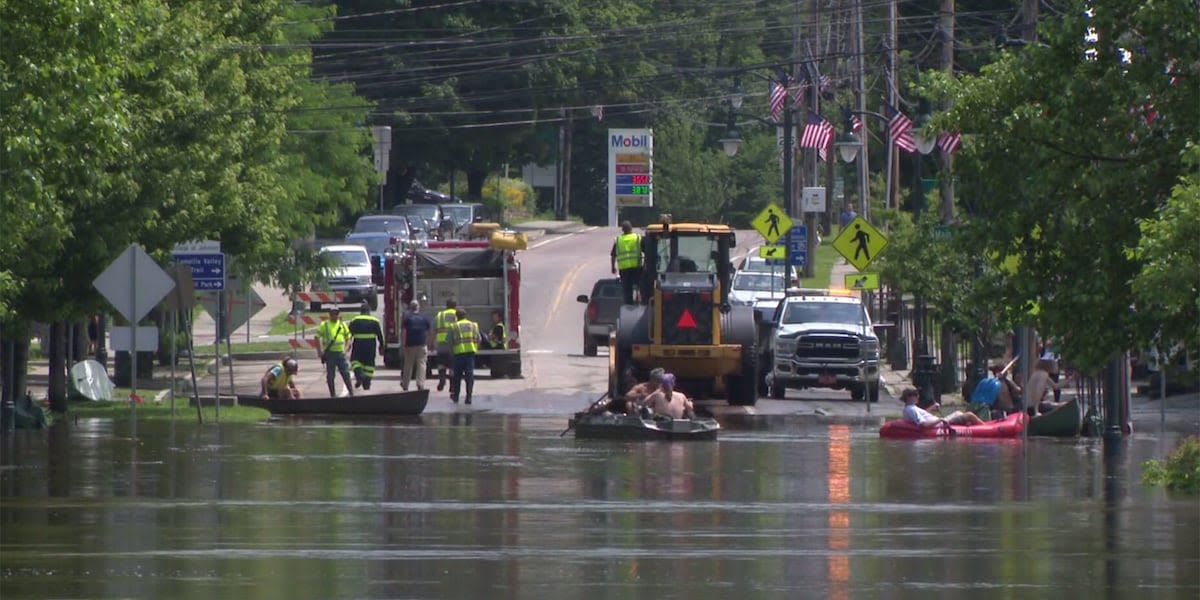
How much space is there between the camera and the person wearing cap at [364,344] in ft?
112

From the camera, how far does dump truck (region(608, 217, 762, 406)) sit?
3022 cm

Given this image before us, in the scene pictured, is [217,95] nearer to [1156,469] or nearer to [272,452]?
[272,452]

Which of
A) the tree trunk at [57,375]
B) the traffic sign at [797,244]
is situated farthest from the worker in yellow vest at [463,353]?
the traffic sign at [797,244]

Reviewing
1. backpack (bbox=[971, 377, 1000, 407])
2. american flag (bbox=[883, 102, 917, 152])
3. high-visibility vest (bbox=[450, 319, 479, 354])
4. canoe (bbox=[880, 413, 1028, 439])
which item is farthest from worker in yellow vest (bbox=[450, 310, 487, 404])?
american flag (bbox=[883, 102, 917, 152])

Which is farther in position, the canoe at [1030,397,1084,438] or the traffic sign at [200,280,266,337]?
the traffic sign at [200,280,266,337]

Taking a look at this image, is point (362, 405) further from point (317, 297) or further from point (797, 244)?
point (797, 244)

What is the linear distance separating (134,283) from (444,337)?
1101 centimetres

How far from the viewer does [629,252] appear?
32.0 m

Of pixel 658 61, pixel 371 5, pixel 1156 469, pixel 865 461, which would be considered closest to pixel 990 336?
pixel 865 461

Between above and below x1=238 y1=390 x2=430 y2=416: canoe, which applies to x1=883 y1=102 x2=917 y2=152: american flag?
above

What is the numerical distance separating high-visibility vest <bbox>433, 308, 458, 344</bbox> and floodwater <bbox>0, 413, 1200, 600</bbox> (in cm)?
772

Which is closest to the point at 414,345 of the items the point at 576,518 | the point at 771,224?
the point at 771,224

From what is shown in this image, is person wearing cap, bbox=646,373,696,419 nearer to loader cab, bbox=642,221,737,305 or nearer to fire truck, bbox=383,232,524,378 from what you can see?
loader cab, bbox=642,221,737,305

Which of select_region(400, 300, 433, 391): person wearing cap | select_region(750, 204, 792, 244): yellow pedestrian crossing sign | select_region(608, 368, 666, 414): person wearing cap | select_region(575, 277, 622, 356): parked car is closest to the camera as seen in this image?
select_region(608, 368, 666, 414): person wearing cap
